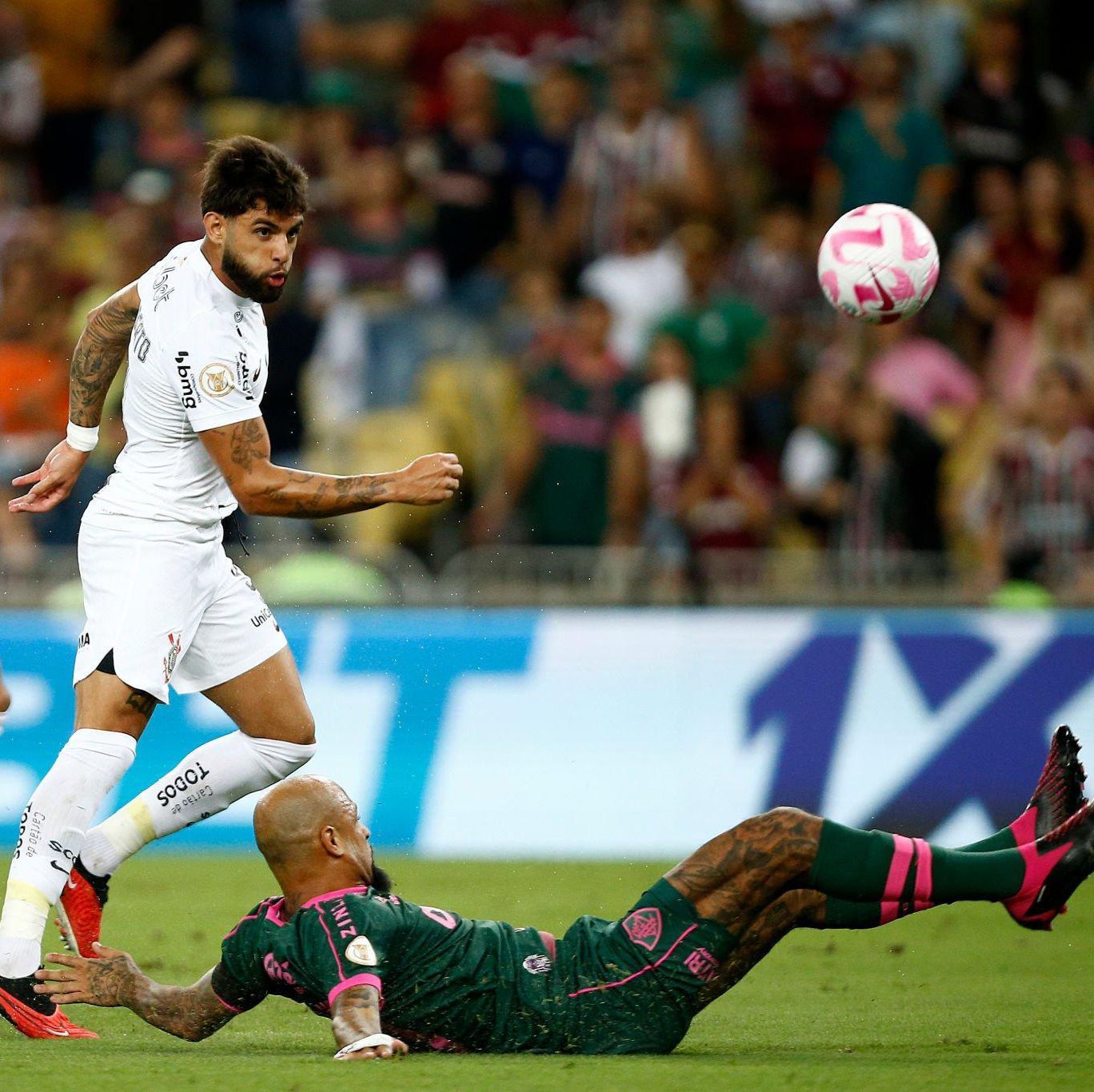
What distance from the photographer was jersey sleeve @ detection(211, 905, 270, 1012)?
5445mm

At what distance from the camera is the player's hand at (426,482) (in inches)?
242

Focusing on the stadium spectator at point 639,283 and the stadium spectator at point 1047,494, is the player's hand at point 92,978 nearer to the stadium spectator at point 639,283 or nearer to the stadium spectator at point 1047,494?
the stadium spectator at point 1047,494

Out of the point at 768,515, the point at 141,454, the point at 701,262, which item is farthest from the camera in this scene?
the point at 701,262

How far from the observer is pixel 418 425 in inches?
493

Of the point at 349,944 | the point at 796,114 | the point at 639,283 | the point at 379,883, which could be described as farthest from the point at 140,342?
the point at 796,114

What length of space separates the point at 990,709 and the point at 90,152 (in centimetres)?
833

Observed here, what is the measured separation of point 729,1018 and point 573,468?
5.94m

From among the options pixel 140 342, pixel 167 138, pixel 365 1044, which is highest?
pixel 167 138

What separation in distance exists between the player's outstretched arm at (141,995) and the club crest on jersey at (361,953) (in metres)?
0.55

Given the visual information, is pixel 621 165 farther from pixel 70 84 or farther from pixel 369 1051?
pixel 369 1051

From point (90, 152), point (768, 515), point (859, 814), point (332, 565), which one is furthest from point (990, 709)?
point (90, 152)

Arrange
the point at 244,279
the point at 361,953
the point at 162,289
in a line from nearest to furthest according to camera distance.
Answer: the point at 361,953, the point at 244,279, the point at 162,289

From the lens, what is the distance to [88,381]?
697 centimetres

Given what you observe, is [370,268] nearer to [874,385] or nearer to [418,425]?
[418,425]
